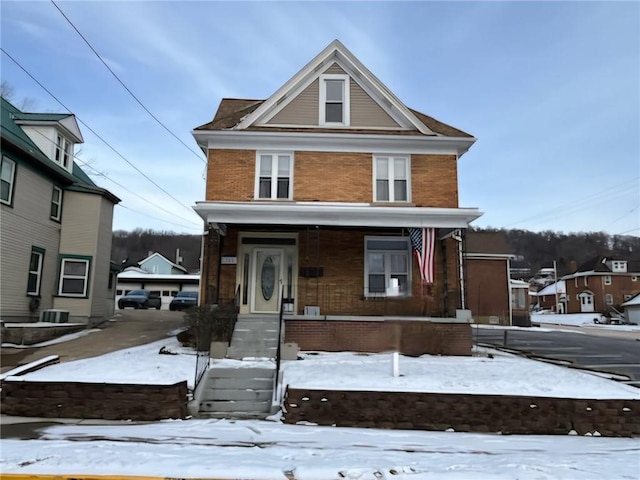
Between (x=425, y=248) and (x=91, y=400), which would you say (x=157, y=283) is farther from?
(x=91, y=400)

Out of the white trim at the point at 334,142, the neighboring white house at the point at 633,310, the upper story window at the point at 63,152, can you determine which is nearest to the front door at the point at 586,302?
the neighboring white house at the point at 633,310

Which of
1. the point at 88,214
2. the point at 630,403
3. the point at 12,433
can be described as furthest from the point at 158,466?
the point at 88,214

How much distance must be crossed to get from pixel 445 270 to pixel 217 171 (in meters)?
7.72

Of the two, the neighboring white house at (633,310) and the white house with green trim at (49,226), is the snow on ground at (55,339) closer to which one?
the white house with green trim at (49,226)

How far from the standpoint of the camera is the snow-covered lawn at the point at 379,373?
846 cm

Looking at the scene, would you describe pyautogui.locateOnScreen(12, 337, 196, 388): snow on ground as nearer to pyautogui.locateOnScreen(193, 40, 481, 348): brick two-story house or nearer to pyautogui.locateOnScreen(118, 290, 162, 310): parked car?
pyautogui.locateOnScreen(193, 40, 481, 348): brick two-story house

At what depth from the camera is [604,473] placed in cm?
548

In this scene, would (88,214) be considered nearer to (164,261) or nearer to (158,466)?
(158,466)

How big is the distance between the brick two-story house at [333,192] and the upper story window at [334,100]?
0.11ft

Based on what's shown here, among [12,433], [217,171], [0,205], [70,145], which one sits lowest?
[12,433]

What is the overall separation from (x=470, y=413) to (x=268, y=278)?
832cm

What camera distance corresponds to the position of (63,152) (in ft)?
61.5

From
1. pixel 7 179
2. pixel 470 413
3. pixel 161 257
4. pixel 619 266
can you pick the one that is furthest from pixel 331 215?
pixel 619 266

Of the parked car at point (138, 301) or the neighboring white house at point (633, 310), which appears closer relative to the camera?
the parked car at point (138, 301)
